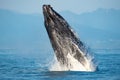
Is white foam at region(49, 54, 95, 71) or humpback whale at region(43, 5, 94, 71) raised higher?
humpback whale at region(43, 5, 94, 71)

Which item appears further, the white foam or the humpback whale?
the white foam

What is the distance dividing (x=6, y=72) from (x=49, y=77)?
4900 mm

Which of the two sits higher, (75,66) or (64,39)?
(64,39)

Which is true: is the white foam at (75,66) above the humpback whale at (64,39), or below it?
below

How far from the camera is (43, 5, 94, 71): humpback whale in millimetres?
33125

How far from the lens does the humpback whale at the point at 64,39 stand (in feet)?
109

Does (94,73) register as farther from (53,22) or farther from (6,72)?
(6,72)

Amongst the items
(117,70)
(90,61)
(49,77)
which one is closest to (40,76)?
(49,77)

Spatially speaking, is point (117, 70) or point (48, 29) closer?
point (48, 29)

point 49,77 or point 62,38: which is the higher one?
point 62,38

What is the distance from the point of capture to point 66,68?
34.0 meters

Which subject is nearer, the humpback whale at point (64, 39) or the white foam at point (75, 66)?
the humpback whale at point (64, 39)

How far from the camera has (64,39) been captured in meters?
33.2

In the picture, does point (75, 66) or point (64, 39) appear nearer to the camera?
point (64, 39)
